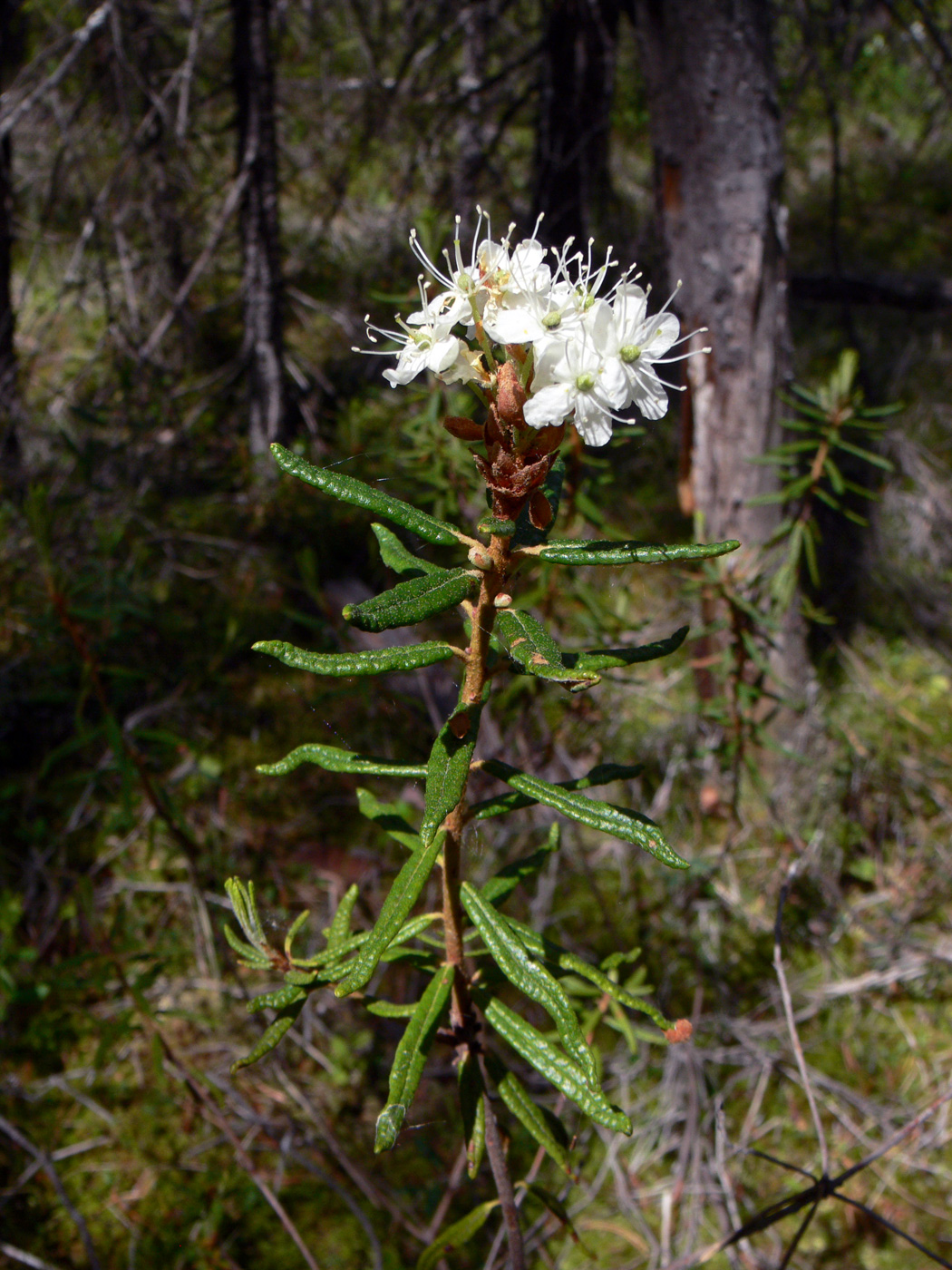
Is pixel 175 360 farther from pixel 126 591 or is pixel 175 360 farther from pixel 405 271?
pixel 126 591

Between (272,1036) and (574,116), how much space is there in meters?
3.25

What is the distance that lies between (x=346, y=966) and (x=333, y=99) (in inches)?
158

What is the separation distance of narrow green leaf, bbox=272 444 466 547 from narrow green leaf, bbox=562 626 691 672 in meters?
0.17

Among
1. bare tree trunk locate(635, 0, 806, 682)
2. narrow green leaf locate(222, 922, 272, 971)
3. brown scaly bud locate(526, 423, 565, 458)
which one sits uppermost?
bare tree trunk locate(635, 0, 806, 682)

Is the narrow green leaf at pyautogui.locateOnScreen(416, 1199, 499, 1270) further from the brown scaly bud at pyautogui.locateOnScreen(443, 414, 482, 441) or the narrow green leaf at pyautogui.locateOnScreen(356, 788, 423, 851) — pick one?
the brown scaly bud at pyautogui.locateOnScreen(443, 414, 482, 441)

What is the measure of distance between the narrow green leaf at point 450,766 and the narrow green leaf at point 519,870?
312mm

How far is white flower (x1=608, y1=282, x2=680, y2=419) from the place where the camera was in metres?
0.78

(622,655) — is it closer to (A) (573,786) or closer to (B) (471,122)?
(A) (573,786)

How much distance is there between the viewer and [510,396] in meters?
0.73

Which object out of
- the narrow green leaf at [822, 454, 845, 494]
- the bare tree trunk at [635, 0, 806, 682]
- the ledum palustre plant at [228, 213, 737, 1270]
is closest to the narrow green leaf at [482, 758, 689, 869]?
the ledum palustre plant at [228, 213, 737, 1270]

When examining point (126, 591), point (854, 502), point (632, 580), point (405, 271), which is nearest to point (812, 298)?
point (854, 502)

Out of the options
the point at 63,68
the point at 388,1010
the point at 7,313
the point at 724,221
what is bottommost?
the point at 388,1010

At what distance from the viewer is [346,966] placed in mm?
879

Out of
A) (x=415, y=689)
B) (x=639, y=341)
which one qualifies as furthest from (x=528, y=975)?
(x=415, y=689)
